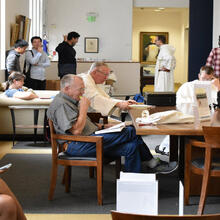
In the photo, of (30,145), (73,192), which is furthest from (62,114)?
(30,145)

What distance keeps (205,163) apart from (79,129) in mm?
1166

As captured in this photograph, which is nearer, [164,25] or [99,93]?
[99,93]

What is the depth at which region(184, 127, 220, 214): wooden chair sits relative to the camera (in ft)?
14.3

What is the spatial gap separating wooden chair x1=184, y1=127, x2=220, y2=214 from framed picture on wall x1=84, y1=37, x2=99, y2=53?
1399 centimetres

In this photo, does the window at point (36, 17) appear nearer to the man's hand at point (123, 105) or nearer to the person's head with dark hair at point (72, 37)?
the person's head with dark hair at point (72, 37)

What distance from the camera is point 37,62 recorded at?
11.1m

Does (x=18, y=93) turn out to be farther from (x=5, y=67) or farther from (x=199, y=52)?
(x=199, y=52)

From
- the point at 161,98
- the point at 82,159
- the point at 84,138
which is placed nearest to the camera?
the point at 84,138

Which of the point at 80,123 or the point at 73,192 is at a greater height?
the point at 80,123

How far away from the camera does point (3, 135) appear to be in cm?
873

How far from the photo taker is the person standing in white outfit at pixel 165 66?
14.3 m

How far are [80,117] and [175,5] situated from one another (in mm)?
14757

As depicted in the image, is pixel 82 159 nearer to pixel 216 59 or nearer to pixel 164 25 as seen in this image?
pixel 216 59

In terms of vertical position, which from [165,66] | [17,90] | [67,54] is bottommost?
[17,90]
